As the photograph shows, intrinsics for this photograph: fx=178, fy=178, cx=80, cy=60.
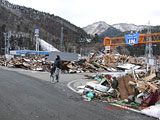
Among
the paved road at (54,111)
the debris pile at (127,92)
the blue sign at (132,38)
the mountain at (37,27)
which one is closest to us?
the paved road at (54,111)

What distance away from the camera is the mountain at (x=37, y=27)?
11644 centimetres

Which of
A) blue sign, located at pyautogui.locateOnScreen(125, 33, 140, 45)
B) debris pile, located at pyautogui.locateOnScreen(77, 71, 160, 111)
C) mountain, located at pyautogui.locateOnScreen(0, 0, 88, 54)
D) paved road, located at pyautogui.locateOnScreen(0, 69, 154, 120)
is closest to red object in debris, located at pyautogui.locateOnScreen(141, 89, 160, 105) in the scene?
debris pile, located at pyautogui.locateOnScreen(77, 71, 160, 111)

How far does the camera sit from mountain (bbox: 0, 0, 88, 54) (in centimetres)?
11644

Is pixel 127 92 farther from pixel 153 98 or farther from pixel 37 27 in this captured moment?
pixel 37 27

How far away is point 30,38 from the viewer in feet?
375

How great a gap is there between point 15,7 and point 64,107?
20375cm

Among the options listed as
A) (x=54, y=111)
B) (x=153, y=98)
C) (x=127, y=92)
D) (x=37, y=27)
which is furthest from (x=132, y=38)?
(x=37, y=27)

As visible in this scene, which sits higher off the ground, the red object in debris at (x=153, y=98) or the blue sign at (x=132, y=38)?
the blue sign at (x=132, y=38)

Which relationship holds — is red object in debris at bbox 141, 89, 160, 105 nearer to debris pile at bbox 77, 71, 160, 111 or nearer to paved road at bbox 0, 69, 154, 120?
debris pile at bbox 77, 71, 160, 111

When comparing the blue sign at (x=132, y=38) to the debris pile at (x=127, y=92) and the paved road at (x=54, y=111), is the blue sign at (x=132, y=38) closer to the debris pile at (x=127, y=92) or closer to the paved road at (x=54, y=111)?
the debris pile at (x=127, y=92)

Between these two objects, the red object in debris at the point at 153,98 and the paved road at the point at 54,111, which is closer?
the paved road at the point at 54,111

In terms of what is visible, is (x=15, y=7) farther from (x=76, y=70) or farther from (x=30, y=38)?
(x=76, y=70)

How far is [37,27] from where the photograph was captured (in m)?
155

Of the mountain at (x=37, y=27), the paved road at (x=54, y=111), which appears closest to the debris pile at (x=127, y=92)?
the paved road at (x=54, y=111)
